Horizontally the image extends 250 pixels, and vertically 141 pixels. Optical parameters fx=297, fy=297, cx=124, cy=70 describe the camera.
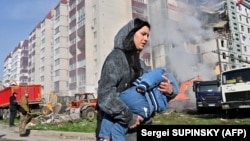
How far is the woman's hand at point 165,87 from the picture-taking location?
2199 mm

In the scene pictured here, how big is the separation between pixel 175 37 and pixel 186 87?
52.2ft

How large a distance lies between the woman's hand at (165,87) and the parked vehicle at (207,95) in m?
18.0

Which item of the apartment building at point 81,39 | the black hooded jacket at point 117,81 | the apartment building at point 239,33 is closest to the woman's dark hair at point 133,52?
the black hooded jacket at point 117,81

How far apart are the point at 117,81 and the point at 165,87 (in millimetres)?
363

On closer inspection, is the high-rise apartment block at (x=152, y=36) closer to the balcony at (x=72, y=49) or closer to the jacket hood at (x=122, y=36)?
the balcony at (x=72, y=49)

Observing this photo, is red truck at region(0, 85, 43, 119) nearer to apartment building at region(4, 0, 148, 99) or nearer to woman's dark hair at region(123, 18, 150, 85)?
apartment building at region(4, 0, 148, 99)

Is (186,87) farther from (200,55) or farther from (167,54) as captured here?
(200,55)

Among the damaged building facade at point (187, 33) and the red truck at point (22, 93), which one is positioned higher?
the damaged building facade at point (187, 33)

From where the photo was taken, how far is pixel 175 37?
1758 inches

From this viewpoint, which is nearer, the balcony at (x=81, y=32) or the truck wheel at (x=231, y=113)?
the truck wheel at (x=231, y=113)

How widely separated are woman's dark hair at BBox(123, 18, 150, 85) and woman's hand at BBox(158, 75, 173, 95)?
0.69 feet

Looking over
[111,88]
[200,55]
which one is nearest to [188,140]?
[111,88]

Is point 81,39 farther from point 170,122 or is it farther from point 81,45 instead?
point 170,122

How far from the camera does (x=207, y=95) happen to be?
65.6ft
